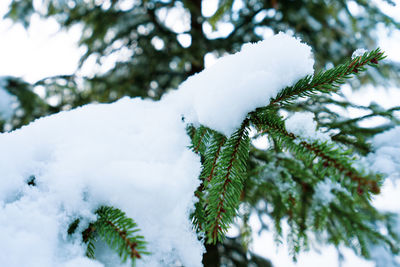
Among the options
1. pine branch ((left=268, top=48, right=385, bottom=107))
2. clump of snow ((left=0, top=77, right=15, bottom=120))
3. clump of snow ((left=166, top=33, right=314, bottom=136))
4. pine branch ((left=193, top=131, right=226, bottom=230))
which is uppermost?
clump of snow ((left=0, top=77, right=15, bottom=120))

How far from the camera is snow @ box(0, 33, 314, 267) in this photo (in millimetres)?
706

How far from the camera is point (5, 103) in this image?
8.38 feet

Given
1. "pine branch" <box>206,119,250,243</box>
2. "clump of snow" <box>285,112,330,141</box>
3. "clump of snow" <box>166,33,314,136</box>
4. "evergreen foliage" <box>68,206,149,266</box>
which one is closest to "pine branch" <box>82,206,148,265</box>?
"evergreen foliage" <box>68,206,149,266</box>

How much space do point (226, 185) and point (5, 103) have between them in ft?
9.75

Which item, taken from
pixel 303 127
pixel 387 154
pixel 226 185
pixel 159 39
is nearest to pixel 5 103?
pixel 159 39

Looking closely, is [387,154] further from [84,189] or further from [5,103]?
[5,103]

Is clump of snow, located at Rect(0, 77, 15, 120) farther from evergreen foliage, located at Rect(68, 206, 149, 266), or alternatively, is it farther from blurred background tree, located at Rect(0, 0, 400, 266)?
evergreen foliage, located at Rect(68, 206, 149, 266)

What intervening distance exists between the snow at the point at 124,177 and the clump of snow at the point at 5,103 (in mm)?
2096

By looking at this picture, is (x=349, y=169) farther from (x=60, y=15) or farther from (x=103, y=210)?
(x=60, y=15)

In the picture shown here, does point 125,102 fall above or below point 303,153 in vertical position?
above

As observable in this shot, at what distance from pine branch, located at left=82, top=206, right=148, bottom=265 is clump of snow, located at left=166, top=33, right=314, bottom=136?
0.42 m

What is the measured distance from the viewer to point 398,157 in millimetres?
1150

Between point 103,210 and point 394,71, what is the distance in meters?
4.62

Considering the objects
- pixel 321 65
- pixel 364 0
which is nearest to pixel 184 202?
pixel 364 0
